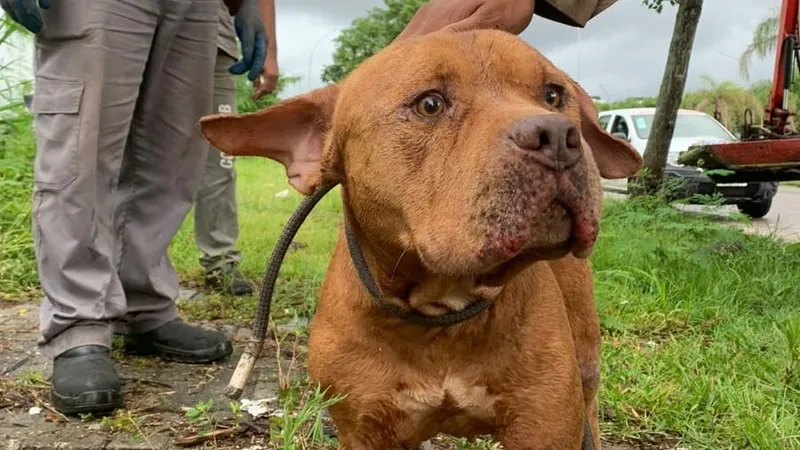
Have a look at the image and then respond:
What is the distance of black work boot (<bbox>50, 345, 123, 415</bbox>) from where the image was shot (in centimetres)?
290

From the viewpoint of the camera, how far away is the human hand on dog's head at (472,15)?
2.57m

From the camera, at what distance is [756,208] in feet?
37.8

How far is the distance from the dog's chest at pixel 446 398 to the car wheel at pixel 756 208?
10.4 metres

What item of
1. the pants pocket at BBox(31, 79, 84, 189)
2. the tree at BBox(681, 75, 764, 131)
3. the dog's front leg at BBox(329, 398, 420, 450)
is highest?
the pants pocket at BBox(31, 79, 84, 189)

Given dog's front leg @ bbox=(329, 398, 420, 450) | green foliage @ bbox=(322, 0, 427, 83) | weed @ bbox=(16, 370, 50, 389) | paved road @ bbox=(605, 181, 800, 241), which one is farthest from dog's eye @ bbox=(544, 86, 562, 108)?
green foliage @ bbox=(322, 0, 427, 83)

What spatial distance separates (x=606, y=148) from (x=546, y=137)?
879mm

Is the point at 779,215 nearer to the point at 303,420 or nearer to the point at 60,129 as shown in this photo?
the point at 60,129

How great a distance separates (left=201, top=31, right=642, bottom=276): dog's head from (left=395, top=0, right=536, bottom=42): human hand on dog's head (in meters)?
0.39

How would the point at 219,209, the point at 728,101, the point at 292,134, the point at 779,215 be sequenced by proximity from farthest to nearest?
the point at 728,101 → the point at 779,215 → the point at 219,209 → the point at 292,134

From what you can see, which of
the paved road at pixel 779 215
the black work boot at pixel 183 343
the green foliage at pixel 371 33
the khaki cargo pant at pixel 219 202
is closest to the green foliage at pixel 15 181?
the khaki cargo pant at pixel 219 202

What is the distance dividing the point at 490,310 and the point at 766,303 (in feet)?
10.1

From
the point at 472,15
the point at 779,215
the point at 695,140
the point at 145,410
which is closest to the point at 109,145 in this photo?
the point at 145,410

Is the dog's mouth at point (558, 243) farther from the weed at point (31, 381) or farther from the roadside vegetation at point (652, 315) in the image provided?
the weed at point (31, 381)

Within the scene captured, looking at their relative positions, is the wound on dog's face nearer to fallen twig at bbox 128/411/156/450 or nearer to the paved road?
fallen twig at bbox 128/411/156/450
